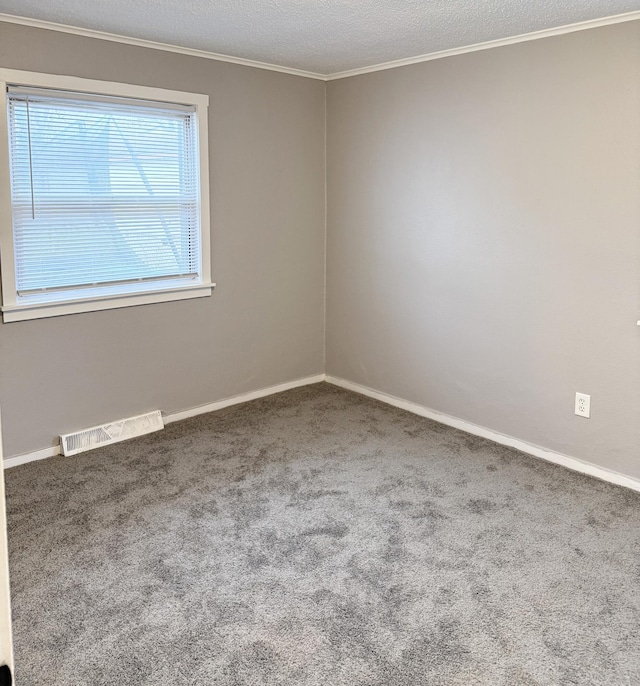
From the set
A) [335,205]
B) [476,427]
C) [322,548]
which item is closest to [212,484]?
[322,548]

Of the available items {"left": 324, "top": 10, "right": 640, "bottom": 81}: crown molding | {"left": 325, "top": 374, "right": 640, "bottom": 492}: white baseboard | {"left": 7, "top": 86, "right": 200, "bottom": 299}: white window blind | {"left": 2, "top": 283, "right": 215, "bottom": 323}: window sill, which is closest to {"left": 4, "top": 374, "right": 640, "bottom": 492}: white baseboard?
{"left": 325, "top": 374, "right": 640, "bottom": 492}: white baseboard

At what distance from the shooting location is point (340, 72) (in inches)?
171

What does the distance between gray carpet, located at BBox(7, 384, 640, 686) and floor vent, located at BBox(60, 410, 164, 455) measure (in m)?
0.09

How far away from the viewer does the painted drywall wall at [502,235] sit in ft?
10.3

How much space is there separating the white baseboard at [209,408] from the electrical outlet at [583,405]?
81.5 inches

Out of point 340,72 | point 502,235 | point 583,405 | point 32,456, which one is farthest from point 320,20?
point 32,456

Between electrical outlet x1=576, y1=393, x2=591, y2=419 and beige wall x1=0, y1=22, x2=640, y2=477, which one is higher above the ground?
beige wall x1=0, y1=22, x2=640, y2=477

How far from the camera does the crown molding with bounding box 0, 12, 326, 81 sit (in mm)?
3146

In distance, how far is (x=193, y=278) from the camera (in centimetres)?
412

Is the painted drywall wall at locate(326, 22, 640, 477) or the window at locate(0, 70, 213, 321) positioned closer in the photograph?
the painted drywall wall at locate(326, 22, 640, 477)

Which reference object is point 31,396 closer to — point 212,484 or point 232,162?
point 212,484

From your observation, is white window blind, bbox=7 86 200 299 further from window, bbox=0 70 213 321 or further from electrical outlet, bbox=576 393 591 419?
electrical outlet, bbox=576 393 591 419

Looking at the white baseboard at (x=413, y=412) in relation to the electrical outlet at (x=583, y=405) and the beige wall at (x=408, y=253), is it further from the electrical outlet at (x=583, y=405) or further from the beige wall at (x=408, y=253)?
the electrical outlet at (x=583, y=405)

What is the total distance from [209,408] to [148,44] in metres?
2.23
